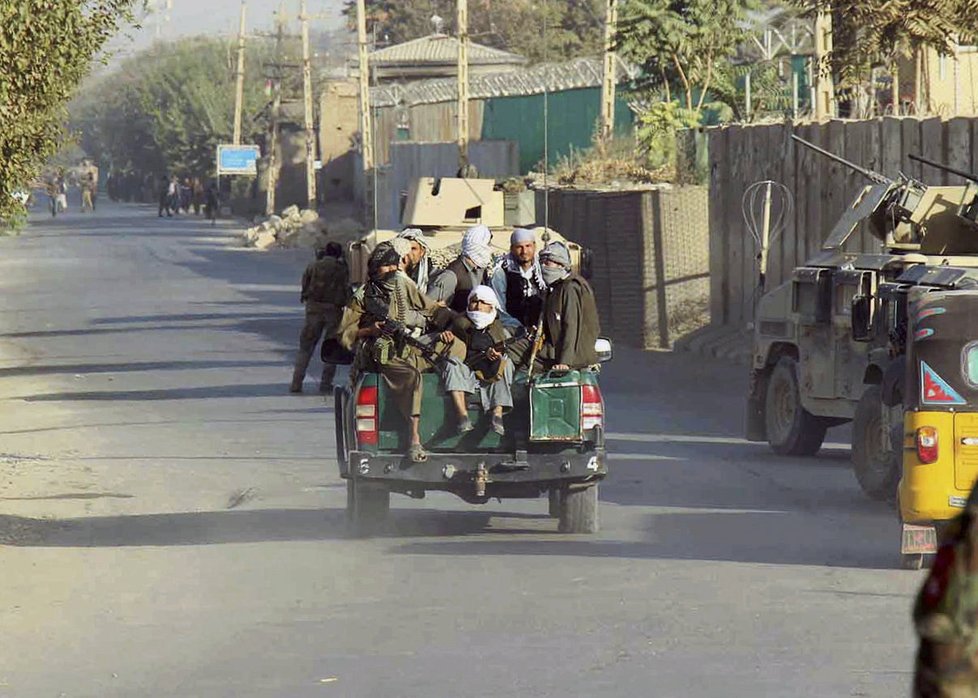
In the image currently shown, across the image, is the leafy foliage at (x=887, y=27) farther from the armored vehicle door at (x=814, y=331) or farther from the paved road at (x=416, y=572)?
the armored vehicle door at (x=814, y=331)

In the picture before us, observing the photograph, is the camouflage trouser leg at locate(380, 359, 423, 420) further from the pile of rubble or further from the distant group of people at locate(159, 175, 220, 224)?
the distant group of people at locate(159, 175, 220, 224)

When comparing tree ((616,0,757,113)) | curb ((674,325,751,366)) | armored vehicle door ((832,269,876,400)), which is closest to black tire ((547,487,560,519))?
armored vehicle door ((832,269,876,400))

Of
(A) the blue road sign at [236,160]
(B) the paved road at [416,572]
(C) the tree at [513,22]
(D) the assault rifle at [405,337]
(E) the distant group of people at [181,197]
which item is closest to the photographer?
(B) the paved road at [416,572]

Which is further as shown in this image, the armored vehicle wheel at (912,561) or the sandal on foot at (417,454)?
the sandal on foot at (417,454)

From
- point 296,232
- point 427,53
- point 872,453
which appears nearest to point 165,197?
point 427,53

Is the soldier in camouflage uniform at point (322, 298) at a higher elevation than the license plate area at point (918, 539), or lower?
higher

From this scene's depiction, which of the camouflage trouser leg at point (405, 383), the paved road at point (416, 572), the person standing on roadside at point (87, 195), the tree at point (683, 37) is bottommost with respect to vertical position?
the paved road at point (416, 572)

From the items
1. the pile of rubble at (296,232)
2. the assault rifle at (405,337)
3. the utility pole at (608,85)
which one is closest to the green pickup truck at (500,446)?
the assault rifle at (405,337)

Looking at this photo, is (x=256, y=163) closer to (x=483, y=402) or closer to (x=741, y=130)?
(x=741, y=130)

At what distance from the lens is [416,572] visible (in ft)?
33.8

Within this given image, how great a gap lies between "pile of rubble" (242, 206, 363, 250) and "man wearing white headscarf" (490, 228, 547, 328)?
46.2 m

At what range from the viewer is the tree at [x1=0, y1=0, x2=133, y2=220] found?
13859mm

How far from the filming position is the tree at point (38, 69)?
13.9 metres

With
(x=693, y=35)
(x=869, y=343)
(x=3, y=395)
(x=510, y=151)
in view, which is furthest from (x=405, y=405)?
(x=510, y=151)
